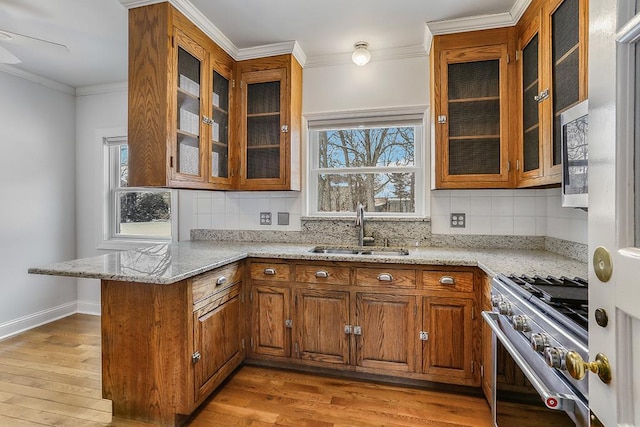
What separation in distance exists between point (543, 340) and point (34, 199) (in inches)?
168

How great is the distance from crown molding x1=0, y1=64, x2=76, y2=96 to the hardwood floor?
8.43 feet

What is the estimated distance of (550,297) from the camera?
1117mm

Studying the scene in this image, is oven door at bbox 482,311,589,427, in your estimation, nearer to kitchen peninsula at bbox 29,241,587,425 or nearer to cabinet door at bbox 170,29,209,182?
kitchen peninsula at bbox 29,241,587,425

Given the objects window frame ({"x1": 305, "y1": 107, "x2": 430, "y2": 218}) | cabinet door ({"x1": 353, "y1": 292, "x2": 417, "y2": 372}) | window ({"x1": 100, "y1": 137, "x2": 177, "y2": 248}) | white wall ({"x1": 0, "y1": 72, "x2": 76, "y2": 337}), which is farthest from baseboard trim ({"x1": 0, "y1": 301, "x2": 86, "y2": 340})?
cabinet door ({"x1": 353, "y1": 292, "x2": 417, "y2": 372})

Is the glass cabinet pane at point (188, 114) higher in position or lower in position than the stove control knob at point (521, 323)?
higher

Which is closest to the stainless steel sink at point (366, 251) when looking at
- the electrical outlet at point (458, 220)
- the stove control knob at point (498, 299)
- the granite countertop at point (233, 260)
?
the granite countertop at point (233, 260)

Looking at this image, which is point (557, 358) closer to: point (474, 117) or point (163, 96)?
point (474, 117)

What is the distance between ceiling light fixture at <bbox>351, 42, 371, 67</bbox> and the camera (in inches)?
101

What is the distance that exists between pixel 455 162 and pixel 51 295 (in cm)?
421

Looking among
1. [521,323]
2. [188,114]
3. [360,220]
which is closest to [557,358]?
[521,323]

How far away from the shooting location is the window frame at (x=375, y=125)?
2.70 m

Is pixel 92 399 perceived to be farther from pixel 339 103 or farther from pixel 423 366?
pixel 339 103

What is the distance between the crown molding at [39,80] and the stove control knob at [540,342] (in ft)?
14.4

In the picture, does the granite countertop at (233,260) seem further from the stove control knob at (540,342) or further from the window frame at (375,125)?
the stove control knob at (540,342)
